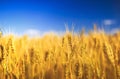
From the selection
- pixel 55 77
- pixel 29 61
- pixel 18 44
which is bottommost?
pixel 55 77

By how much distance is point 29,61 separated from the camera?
10.3 feet

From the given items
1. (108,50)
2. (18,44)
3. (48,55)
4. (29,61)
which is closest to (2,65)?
A: (29,61)

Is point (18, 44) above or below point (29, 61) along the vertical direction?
above

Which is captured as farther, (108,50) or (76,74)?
(108,50)

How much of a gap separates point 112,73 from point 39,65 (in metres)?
0.86

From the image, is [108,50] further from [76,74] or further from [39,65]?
[39,65]

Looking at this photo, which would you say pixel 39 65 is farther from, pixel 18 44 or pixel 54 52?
pixel 18 44

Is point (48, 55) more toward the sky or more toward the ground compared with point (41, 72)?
more toward the sky

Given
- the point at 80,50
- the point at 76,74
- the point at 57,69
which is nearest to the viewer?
the point at 76,74

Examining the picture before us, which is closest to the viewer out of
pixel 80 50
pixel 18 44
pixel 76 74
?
pixel 76 74

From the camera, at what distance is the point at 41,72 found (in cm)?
323

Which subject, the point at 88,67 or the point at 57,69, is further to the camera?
the point at 57,69

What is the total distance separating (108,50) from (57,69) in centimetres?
65

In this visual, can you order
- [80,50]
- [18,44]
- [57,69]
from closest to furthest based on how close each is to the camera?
[80,50] < [57,69] < [18,44]
